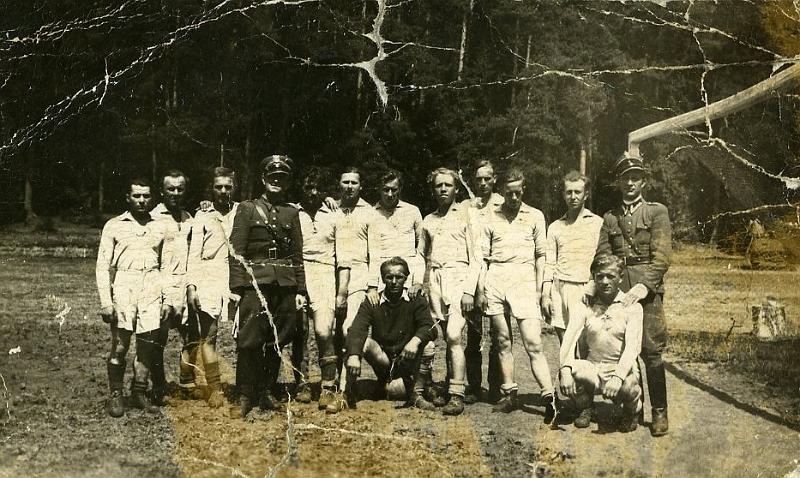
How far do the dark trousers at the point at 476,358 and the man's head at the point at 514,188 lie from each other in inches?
24.9

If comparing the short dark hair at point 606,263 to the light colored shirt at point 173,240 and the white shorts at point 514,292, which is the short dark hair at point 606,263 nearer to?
the white shorts at point 514,292

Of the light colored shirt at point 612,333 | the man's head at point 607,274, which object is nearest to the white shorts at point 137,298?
the light colored shirt at point 612,333

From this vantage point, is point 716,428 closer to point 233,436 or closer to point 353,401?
point 353,401

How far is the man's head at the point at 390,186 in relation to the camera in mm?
3951

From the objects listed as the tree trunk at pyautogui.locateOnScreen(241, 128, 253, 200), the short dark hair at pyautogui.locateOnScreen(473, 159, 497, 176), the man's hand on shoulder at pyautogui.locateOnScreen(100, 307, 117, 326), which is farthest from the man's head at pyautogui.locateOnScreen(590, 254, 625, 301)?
the man's hand on shoulder at pyautogui.locateOnScreen(100, 307, 117, 326)

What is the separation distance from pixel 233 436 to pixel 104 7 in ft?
7.99

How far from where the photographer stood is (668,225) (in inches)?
153

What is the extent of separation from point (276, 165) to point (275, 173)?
4cm

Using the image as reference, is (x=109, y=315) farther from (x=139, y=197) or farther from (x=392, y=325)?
(x=392, y=325)

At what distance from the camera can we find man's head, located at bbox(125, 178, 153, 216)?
154 inches

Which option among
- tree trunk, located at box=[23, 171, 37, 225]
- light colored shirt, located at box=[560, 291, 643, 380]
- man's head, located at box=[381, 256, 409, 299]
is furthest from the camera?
tree trunk, located at box=[23, 171, 37, 225]

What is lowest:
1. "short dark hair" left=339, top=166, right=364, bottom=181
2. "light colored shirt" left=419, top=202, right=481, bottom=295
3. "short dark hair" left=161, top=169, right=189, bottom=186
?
"light colored shirt" left=419, top=202, right=481, bottom=295

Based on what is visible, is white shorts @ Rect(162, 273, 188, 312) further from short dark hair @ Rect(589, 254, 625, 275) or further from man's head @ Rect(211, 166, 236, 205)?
short dark hair @ Rect(589, 254, 625, 275)

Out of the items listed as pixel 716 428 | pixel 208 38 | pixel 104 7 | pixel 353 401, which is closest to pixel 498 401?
pixel 353 401
